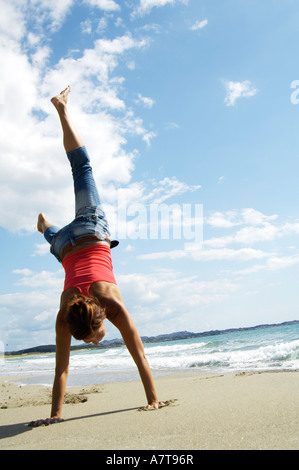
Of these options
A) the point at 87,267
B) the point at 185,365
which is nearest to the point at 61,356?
the point at 87,267

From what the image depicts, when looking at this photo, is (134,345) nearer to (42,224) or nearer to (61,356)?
(61,356)

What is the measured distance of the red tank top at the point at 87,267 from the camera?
11.1 ft

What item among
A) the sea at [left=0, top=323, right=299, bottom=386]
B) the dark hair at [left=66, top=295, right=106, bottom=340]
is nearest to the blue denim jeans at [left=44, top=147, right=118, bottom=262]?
the dark hair at [left=66, top=295, right=106, bottom=340]

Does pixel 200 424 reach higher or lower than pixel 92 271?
lower

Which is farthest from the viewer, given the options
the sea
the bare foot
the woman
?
the sea

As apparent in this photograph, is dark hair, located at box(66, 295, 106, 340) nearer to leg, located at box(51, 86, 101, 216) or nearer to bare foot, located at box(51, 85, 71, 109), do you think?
leg, located at box(51, 86, 101, 216)

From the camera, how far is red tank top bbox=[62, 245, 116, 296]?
338cm

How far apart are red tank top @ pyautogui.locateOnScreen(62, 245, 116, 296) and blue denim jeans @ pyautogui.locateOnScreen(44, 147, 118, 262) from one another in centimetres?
14

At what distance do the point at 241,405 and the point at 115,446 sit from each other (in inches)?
53.0

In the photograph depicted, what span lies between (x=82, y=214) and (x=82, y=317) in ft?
4.11

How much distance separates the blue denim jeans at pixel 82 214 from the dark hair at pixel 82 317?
89 centimetres
